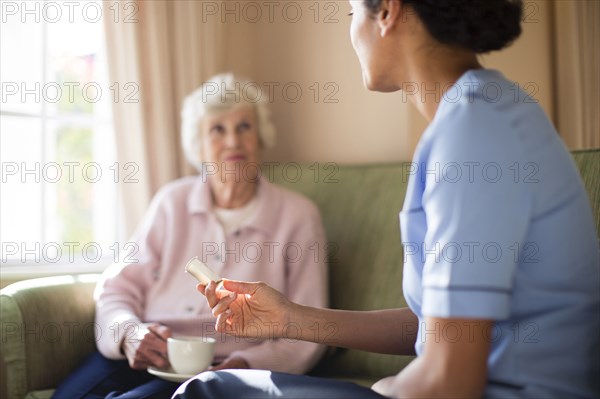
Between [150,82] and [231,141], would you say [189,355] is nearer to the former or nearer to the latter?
[231,141]

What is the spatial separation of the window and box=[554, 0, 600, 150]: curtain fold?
1.62m

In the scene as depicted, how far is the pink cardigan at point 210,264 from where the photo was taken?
2084 millimetres

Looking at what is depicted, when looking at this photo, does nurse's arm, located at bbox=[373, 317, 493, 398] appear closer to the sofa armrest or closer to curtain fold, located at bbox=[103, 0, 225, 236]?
the sofa armrest

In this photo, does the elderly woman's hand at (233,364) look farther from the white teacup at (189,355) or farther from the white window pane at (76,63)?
the white window pane at (76,63)

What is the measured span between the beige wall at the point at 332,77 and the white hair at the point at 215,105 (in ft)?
1.01

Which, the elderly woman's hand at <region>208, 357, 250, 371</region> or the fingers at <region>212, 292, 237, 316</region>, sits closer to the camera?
the fingers at <region>212, 292, 237, 316</region>

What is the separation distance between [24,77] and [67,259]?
686mm

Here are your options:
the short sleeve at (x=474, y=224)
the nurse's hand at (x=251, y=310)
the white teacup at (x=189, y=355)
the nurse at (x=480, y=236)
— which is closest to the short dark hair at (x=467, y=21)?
the nurse at (x=480, y=236)

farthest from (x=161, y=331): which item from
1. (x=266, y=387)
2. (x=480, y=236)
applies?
(x=480, y=236)

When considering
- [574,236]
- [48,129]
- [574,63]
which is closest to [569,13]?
[574,63]

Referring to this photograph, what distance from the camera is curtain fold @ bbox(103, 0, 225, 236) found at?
Result: 2.62 metres

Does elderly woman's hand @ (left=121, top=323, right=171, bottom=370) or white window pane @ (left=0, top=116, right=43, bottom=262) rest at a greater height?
white window pane @ (left=0, top=116, right=43, bottom=262)

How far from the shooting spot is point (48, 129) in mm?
2658

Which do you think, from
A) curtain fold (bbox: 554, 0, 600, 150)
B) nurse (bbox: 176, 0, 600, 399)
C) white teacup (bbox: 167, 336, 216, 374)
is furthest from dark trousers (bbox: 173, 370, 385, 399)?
curtain fold (bbox: 554, 0, 600, 150)
